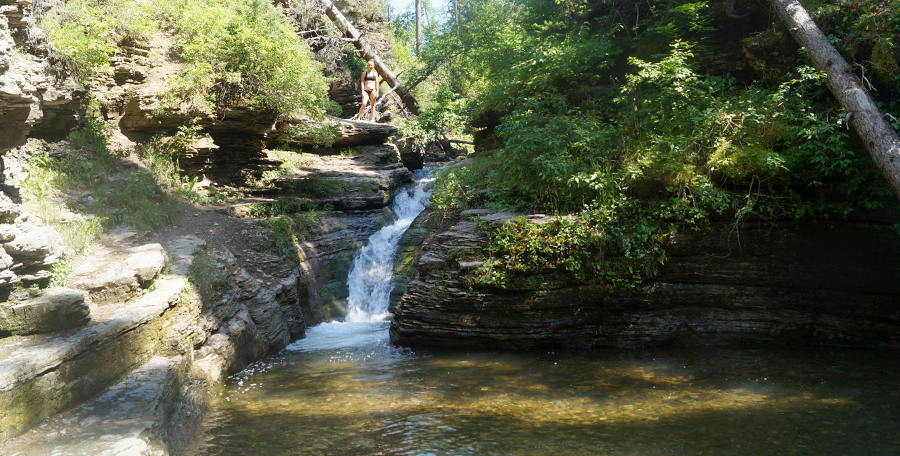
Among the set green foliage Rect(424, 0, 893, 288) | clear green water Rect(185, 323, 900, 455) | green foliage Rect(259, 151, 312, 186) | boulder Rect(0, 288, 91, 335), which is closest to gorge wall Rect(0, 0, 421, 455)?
boulder Rect(0, 288, 91, 335)

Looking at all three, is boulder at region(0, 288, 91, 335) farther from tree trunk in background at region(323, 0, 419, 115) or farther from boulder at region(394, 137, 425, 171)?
tree trunk in background at region(323, 0, 419, 115)

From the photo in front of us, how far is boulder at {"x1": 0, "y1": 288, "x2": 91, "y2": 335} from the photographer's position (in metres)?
4.99

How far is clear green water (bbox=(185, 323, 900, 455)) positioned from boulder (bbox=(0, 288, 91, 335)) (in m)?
1.92

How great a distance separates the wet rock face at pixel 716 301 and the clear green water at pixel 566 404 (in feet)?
1.21

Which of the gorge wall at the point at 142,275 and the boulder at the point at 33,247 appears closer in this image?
the gorge wall at the point at 142,275

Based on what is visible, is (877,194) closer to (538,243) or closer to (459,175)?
(538,243)

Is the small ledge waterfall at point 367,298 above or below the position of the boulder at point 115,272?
below

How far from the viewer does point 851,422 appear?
5.33 meters

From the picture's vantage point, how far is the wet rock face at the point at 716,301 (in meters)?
8.00

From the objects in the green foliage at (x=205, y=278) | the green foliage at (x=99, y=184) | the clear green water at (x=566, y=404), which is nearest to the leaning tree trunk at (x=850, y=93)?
the clear green water at (x=566, y=404)

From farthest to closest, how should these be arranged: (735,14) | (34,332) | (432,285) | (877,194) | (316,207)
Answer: (316,207), (735,14), (432,285), (877,194), (34,332)

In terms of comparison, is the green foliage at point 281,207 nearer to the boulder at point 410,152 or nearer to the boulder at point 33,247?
the boulder at point 410,152

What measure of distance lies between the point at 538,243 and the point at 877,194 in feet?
17.4

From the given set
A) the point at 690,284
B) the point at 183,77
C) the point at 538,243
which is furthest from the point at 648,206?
the point at 183,77
